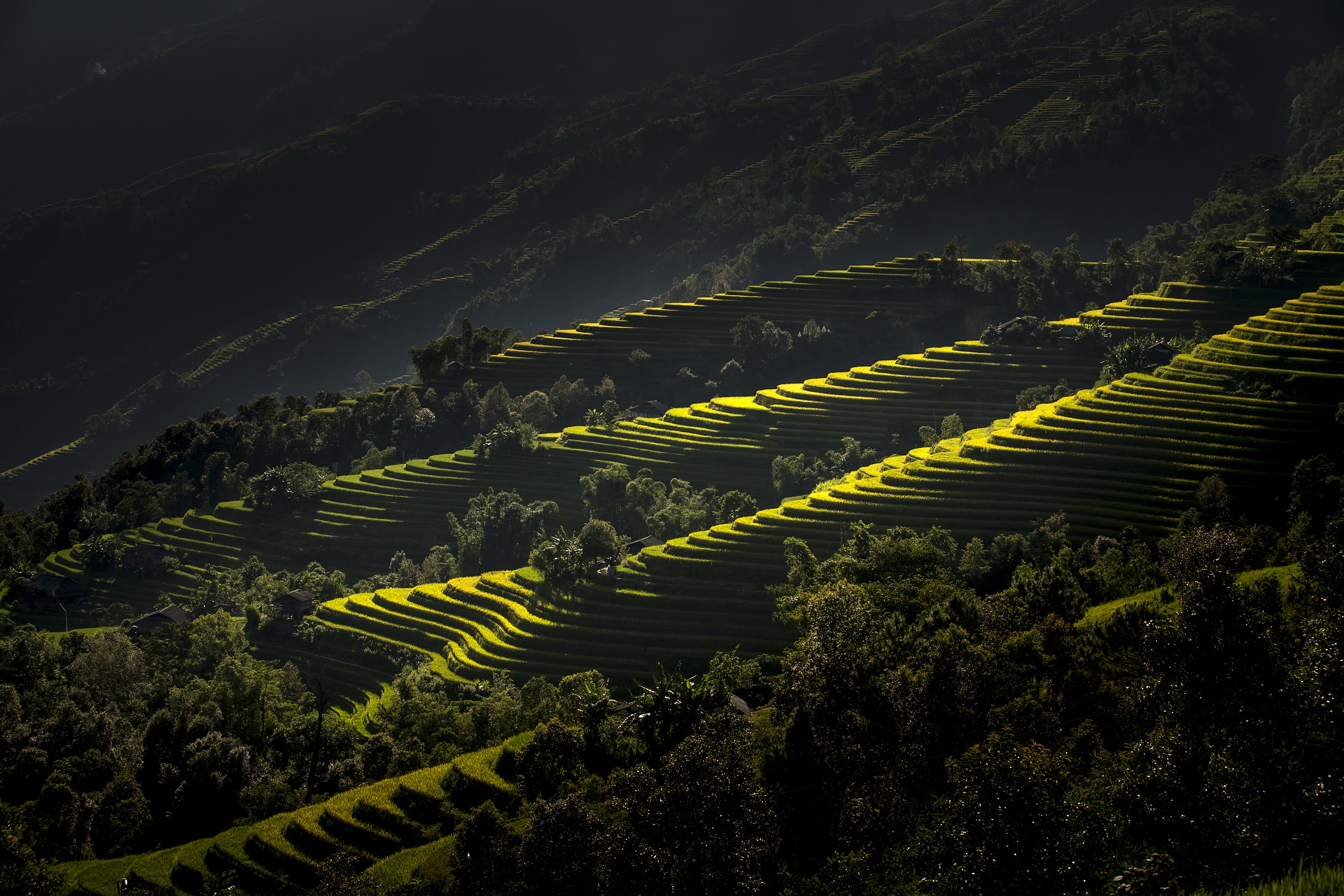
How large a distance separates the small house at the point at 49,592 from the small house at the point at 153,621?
13605 mm

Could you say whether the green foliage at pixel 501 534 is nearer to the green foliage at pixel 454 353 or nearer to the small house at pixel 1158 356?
the green foliage at pixel 454 353

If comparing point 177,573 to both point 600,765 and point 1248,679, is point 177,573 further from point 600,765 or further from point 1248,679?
point 1248,679

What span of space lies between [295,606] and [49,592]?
94.0 ft

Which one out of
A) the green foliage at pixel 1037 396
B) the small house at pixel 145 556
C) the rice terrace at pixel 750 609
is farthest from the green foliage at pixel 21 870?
the green foliage at pixel 1037 396

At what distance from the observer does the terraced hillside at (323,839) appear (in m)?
39.2

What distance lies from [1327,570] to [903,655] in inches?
590

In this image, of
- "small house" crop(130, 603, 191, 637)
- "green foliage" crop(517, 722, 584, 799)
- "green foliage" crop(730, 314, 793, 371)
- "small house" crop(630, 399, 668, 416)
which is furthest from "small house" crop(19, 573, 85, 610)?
"green foliage" crop(730, 314, 793, 371)

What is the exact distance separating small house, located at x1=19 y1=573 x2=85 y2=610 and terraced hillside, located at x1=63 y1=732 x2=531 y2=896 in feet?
191

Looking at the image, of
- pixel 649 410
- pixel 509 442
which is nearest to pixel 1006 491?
pixel 509 442

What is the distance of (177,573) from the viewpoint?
322 feet

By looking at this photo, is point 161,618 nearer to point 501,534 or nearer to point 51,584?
point 51,584

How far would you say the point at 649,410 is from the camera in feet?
392

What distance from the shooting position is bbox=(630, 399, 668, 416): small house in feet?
390

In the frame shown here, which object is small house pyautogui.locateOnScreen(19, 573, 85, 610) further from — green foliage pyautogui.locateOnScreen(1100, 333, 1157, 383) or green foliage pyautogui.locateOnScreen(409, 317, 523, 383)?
green foliage pyautogui.locateOnScreen(1100, 333, 1157, 383)
